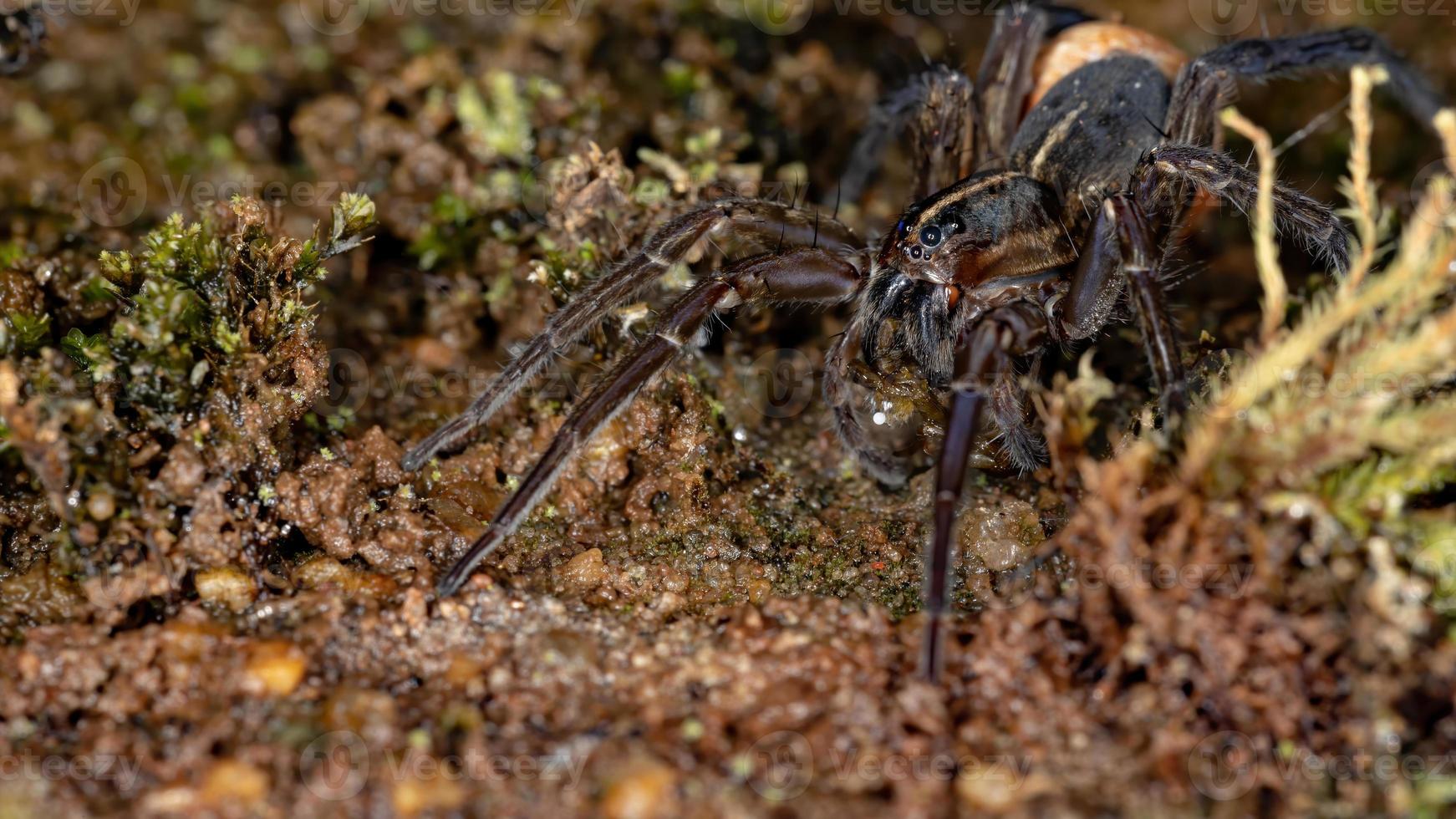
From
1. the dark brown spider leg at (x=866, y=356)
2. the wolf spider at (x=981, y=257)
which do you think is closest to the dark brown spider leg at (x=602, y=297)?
the wolf spider at (x=981, y=257)

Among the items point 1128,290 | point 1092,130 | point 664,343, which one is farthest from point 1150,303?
point 1092,130

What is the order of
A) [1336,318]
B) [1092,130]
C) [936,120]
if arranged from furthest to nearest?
[936,120] → [1092,130] → [1336,318]

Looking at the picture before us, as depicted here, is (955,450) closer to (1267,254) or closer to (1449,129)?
(1267,254)

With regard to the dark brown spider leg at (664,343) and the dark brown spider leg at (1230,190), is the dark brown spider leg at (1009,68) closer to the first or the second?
the dark brown spider leg at (1230,190)

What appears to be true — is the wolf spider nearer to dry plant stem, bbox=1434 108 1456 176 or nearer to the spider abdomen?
the spider abdomen

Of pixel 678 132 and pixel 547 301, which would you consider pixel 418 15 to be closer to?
pixel 678 132

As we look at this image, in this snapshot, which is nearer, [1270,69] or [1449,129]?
[1449,129]

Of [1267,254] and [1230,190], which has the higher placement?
[1230,190]

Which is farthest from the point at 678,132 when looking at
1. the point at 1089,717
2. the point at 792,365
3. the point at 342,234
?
the point at 1089,717
